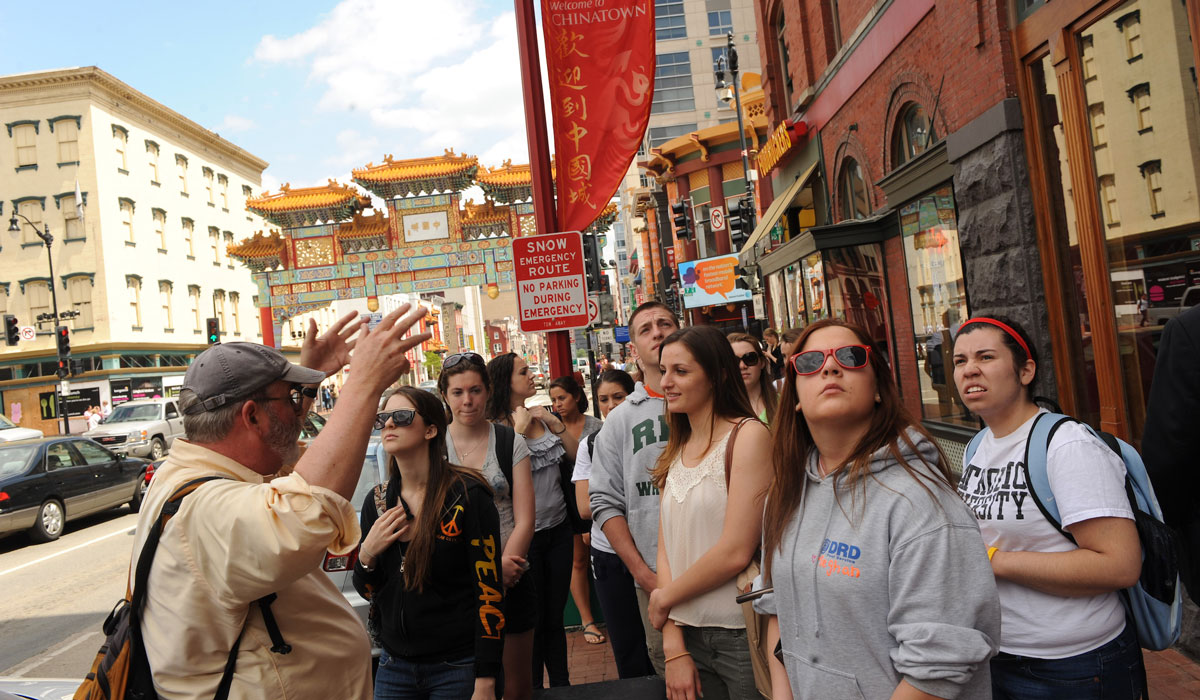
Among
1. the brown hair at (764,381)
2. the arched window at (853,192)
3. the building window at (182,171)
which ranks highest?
the building window at (182,171)

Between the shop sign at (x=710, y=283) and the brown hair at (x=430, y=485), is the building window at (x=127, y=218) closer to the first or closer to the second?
the shop sign at (x=710, y=283)

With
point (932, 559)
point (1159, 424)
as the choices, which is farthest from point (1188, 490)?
point (932, 559)

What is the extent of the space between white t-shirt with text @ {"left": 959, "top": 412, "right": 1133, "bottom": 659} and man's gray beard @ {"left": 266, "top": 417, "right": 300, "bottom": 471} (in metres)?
2.17

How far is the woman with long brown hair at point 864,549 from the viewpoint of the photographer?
6.40 ft

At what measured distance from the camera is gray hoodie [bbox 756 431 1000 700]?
1.94 meters

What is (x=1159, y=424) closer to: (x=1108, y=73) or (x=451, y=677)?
(x=451, y=677)

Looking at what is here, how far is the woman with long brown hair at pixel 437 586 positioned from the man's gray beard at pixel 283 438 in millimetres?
943

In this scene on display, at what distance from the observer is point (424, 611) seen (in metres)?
3.27

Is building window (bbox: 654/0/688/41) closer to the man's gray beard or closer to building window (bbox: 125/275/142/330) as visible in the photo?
building window (bbox: 125/275/142/330)

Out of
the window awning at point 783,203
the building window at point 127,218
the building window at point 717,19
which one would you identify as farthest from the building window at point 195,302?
the window awning at point 783,203

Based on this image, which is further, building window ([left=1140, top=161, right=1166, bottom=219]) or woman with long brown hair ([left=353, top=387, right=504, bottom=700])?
building window ([left=1140, top=161, right=1166, bottom=219])

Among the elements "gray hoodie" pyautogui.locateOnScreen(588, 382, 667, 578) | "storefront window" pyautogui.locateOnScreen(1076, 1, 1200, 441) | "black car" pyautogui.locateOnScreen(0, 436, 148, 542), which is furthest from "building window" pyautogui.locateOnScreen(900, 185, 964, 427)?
"black car" pyautogui.locateOnScreen(0, 436, 148, 542)

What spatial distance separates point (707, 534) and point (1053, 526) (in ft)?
3.57

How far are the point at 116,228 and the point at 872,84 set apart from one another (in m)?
41.8
